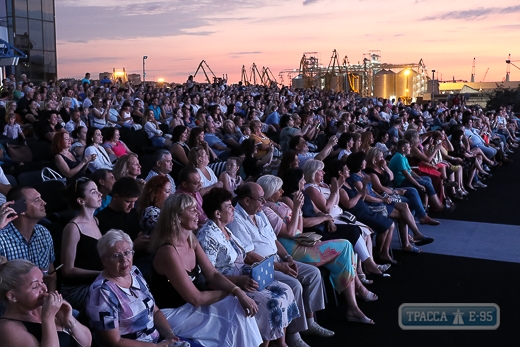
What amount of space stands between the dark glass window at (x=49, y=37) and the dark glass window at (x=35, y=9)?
0.53 m

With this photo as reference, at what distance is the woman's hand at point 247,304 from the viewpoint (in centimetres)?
334

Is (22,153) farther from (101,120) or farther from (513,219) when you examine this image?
(513,219)

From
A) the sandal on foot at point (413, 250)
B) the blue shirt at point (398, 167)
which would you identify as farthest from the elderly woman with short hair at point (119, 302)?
the blue shirt at point (398, 167)

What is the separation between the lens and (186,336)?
324cm

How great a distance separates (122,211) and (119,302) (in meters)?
1.20

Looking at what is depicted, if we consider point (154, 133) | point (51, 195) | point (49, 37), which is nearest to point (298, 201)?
point (51, 195)

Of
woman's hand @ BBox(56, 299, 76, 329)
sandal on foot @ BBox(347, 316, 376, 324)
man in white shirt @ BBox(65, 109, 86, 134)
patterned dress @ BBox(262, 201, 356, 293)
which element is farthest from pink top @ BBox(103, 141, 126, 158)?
woman's hand @ BBox(56, 299, 76, 329)

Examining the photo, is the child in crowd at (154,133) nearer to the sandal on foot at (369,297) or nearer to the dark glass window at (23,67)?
the sandal on foot at (369,297)

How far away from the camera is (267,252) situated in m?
Answer: 4.21

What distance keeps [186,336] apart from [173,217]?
661mm

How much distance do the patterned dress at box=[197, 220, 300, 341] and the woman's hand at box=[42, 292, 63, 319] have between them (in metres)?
1.36

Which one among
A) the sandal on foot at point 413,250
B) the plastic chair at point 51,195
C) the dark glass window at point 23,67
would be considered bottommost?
the sandal on foot at point 413,250

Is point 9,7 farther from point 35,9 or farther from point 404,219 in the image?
point 404,219

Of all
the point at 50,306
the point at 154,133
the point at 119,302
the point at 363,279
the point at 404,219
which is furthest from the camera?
the point at 154,133
